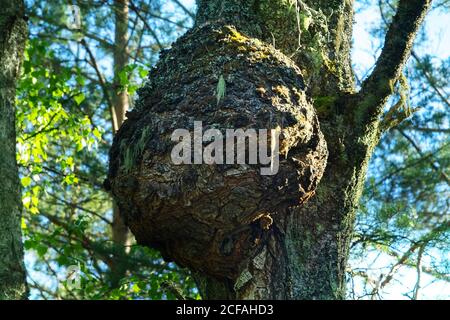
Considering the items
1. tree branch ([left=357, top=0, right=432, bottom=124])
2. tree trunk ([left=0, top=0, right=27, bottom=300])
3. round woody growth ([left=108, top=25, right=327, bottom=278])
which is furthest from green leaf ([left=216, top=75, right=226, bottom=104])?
tree trunk ([left=0, top=0, right=27, bottom=300])

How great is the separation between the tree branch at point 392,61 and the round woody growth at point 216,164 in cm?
42

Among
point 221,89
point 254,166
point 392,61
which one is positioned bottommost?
point 254,166

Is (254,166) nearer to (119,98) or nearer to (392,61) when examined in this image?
(392,61)

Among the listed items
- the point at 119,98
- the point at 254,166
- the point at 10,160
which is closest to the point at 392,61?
the point at 254,166

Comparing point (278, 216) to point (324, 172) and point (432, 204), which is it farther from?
point (432, 204)

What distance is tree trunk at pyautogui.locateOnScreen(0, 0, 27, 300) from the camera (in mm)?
3824

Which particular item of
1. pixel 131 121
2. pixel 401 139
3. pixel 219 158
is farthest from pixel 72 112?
pixel 219 158

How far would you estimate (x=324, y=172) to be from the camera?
3.94m

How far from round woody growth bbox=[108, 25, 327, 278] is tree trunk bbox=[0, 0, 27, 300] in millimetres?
635

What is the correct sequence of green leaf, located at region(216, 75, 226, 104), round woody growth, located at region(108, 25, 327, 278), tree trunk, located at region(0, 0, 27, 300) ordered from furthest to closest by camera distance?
1. tree trunk, located at region(0, 0, 27, 300)
2. green leaf, located at region(216, 75, 226, 104)
3. round woody growth, located at region(108, 25, 327, 278)

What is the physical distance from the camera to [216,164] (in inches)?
134

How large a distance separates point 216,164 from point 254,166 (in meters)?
0.17

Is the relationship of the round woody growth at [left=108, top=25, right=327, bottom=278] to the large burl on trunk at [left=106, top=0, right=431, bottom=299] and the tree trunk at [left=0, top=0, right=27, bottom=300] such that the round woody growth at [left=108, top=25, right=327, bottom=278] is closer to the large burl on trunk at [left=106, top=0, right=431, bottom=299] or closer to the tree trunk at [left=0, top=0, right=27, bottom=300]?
the large burl on trunk at [left=106, top=0, right=431, bottom=299]

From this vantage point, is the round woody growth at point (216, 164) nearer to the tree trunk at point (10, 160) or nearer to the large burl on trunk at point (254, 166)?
the large burl on trunk at point (254, 166)
